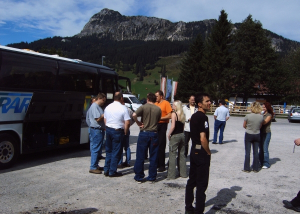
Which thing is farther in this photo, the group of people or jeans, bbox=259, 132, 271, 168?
A: jeans, bbox=259, 132, 271, 168

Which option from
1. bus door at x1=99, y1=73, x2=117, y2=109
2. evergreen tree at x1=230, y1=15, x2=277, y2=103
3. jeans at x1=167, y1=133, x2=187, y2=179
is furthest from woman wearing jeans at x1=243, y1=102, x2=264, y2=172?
evergreen tree at x1=230, y1=15, x2=277, y2=103

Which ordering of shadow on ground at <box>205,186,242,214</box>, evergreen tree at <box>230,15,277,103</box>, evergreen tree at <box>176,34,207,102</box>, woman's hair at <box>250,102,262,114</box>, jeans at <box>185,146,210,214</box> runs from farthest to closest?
1. evergreen tree at <box>176,34,207,102</box>
2. evergreen tree at <box>230,15,277,103</box>
3. woman's hair at <box>250,102,262,114</box>
4. shadow on ground at <box>205,186,242,214</box>
5. jeans at <box>185,146,210,214</box>

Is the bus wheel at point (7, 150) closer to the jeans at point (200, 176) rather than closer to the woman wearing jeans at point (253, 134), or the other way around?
the jeans at point (200, 176)

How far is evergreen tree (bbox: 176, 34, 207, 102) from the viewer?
56281mm

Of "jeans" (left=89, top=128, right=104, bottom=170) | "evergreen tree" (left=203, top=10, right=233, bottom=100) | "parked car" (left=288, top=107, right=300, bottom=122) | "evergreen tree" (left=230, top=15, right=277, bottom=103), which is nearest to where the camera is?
"jeans" (left=89, top=128, right=104, bottom=170)

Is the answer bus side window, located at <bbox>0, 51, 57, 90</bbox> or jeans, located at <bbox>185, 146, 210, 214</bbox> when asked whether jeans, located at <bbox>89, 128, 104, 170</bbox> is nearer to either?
bus side window, located at <bbox>0, 51, 57, 90</bbox>

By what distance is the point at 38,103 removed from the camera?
8.12 m

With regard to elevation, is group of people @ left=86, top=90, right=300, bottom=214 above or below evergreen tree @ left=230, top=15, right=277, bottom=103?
below

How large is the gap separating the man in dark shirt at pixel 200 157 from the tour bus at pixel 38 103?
516cm

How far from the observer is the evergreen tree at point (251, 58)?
4803 cm

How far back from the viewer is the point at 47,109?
8523mm

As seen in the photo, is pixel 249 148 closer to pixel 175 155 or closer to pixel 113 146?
pixel 175 155

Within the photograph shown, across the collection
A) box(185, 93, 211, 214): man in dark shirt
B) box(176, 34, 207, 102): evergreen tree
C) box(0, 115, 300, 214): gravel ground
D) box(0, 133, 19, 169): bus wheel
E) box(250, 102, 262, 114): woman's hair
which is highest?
box(176, 34, 207, 102): evergreen tree

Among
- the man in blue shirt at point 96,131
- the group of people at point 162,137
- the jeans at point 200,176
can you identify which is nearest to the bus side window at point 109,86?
the group of people at point 162,137
